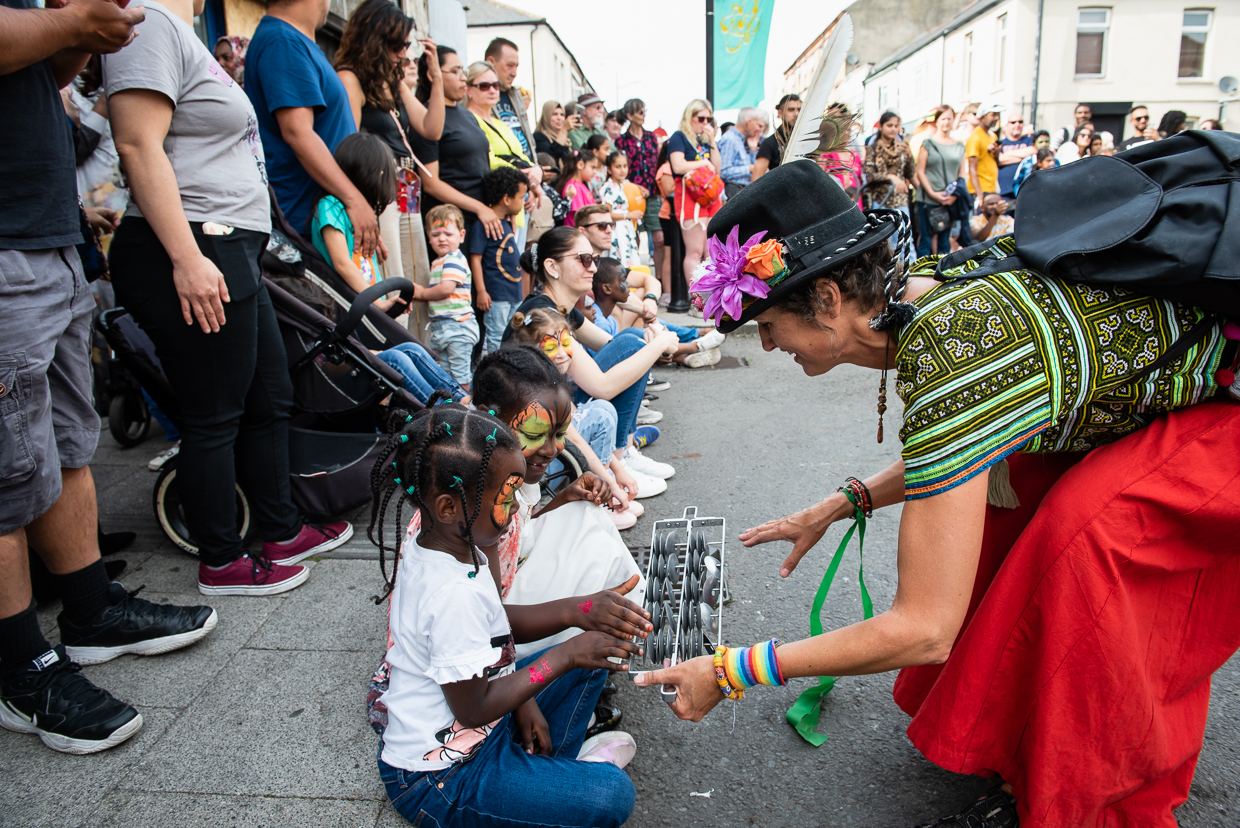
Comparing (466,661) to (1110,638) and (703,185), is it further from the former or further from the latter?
(703,185)

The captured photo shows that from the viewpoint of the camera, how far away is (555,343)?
3.35 metres

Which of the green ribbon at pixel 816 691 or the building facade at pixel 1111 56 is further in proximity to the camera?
the building facade at pixel 1111 56

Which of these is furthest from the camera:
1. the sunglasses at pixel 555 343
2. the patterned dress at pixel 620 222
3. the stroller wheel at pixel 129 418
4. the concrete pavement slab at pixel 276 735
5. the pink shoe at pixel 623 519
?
the patterned dress at pixel 620 222

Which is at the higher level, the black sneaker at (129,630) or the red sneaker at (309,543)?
the black sneaker at (129,630)

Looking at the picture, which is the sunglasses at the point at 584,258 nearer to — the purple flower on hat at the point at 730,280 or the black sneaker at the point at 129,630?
the purple flower on hat at the point at 730,280

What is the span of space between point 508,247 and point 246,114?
294cm

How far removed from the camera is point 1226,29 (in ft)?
79.2

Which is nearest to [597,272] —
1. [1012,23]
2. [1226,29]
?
[1012,23]

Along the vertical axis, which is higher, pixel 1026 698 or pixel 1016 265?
pixel 1016 265

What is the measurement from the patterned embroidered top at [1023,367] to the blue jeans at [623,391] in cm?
230

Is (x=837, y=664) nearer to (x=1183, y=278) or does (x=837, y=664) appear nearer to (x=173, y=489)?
(x=1183, y=278)

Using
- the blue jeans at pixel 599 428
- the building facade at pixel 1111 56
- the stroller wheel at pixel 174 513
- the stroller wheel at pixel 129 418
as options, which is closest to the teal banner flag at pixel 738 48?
the blue jeans at pixel 599 428

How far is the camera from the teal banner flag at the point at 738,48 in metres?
9.85

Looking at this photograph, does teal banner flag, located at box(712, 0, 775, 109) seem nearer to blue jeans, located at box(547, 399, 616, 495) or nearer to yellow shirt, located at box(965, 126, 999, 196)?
yellow shirt, located at box(965, 126, 999, 196)
